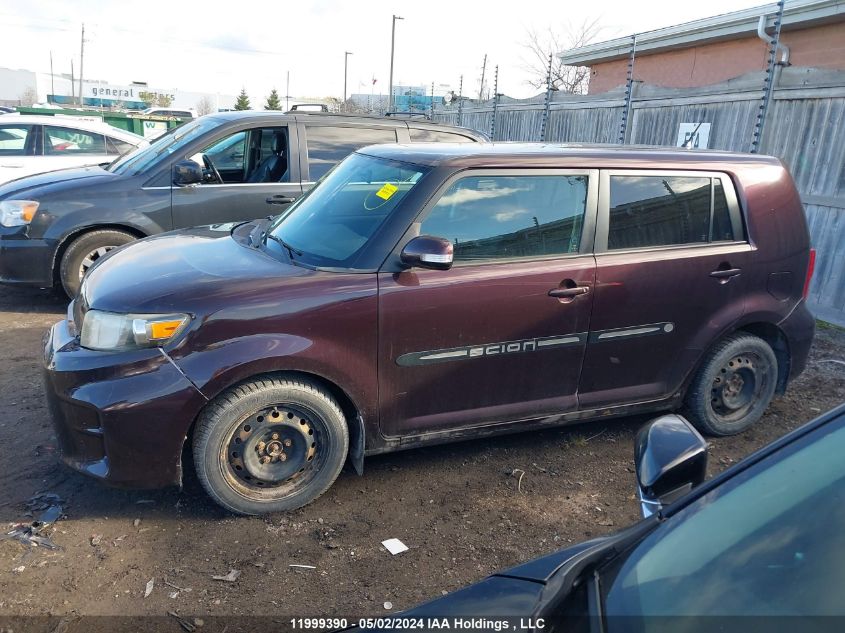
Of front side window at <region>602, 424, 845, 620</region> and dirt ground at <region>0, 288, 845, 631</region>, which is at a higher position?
front side window at <region>602, 424, 845, 620</region>

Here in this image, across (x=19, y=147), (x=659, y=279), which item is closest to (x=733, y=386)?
(x=659, y=279)

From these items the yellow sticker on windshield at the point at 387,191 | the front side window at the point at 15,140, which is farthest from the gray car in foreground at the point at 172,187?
the front side window at the point at 15,140

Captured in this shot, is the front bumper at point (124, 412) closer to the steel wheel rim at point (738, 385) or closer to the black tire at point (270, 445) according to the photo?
the black tire at point (270, 445)

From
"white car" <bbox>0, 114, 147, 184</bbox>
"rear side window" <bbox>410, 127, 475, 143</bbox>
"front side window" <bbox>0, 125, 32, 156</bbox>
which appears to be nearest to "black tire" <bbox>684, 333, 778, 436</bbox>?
"rear side window" <bbox>410, 127, 475, 143</bbox>

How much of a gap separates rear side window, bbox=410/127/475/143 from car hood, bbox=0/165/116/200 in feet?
9.81

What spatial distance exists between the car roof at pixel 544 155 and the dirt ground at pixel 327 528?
5.86 ft

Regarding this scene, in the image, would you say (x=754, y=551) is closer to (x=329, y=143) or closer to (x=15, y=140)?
(x=329, y=143)

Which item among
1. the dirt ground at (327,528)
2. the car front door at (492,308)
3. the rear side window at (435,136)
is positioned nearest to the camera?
the dirt ground at (327,528)

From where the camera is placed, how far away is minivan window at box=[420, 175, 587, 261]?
3.56 metres

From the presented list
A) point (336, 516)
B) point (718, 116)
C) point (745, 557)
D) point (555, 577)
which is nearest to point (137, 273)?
point (336, 516)

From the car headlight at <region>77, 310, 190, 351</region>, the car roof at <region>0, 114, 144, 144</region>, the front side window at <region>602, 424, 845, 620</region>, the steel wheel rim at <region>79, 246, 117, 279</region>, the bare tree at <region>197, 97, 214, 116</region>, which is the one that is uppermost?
the bare tree at <region>197, 97, 214, 116</region>

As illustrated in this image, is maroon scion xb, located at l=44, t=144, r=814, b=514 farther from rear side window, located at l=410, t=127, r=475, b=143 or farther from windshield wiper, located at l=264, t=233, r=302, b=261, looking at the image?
rear side window, located at l=410, t=127, r=475, b=143

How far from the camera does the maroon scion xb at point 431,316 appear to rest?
10.2ft

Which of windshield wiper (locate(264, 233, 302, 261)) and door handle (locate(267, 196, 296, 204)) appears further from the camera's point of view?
door handle (locate(267, 196, 296, 204))
